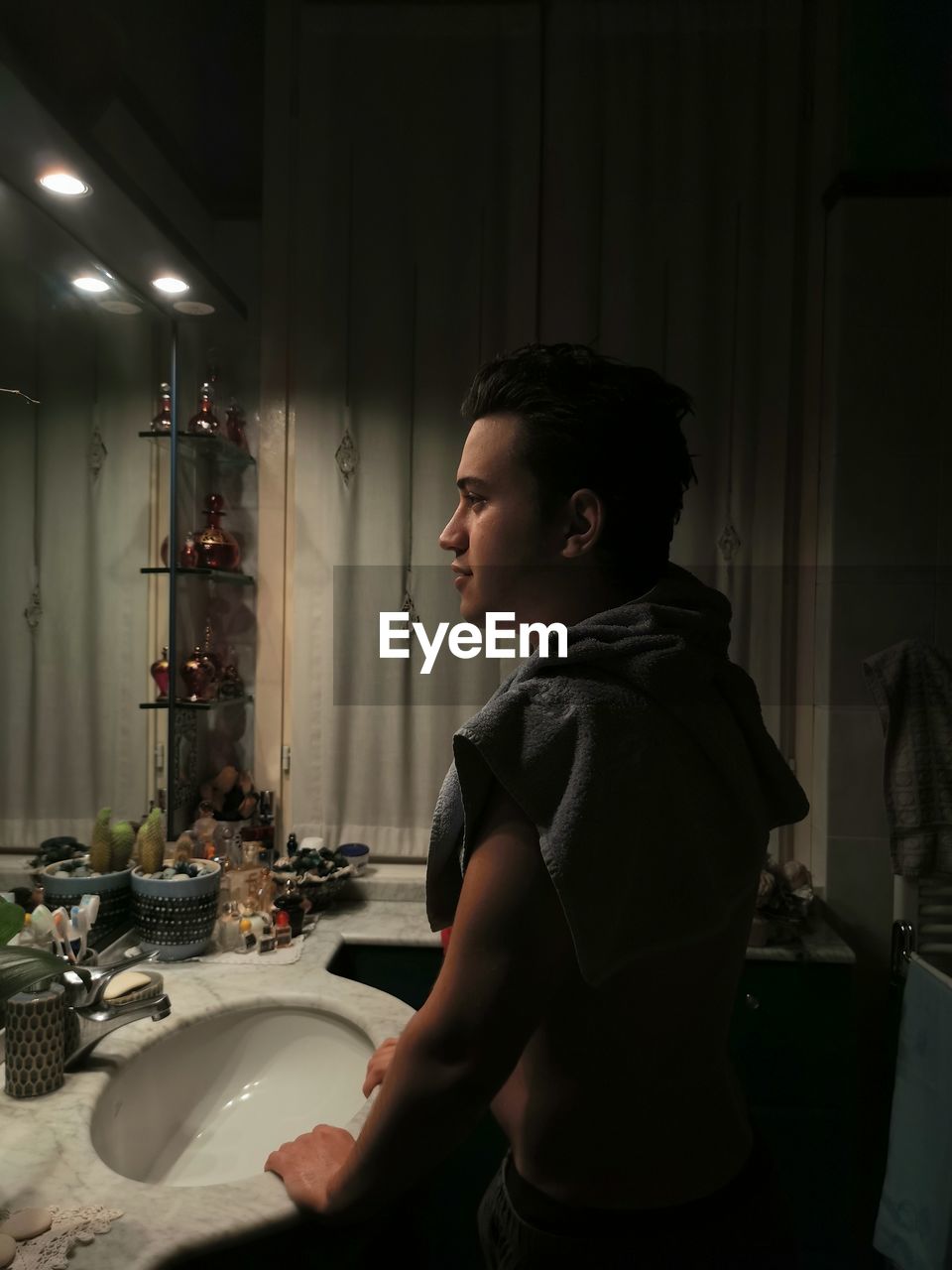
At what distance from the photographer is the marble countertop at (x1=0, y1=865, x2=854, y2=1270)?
64 cm

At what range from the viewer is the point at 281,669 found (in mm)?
1692

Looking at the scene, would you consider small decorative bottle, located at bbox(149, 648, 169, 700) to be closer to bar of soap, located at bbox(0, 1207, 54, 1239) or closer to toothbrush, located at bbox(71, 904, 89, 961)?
toothbrush, located at bbox(71, 904, 89, 961)

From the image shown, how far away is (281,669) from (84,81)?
1025 mm

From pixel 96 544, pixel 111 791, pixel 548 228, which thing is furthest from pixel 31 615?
pixel 548 228

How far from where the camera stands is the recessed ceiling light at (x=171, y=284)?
53.0 inches

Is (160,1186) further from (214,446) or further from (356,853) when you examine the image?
(214,446)

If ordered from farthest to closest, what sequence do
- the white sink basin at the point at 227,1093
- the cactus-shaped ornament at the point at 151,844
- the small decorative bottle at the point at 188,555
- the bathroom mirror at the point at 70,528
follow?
the small decorative bottle at the point at 188,555 < the cactus-shaped ornament at the point at 151,844 < the bathroom mirror at the point at 70,528 < the white sink basin at the point at 227,1093

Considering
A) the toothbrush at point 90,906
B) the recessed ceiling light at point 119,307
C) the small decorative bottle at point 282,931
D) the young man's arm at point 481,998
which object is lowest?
the small decorative bottle at point 282,931

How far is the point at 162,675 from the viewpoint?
1.45 meters

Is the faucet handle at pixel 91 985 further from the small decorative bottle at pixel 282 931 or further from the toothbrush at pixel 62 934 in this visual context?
the small decorative bottle at pixel 282 931

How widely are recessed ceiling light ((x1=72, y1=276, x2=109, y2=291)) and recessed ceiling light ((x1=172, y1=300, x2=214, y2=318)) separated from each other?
178 mm

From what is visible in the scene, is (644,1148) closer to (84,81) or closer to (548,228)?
(84,81)

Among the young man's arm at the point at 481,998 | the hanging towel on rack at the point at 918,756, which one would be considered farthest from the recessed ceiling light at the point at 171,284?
the hanging towel on rack at the point at 918,756

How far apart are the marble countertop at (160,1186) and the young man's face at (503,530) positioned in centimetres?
54
